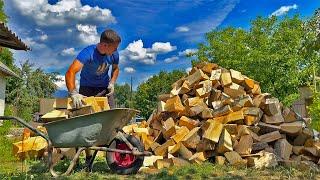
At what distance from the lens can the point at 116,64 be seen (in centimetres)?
605

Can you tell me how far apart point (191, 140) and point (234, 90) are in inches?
52.0

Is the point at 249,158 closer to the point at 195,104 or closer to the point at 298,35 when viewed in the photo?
the point at 195,104

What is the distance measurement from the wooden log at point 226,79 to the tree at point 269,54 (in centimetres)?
1003

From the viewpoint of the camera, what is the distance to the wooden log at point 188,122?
7711mm

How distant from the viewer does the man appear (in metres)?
5.43

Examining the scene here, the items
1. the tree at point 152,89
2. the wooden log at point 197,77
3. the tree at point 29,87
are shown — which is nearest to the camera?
the wooden log at point 197,77

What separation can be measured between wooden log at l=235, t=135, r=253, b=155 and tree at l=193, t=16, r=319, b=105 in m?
11.1

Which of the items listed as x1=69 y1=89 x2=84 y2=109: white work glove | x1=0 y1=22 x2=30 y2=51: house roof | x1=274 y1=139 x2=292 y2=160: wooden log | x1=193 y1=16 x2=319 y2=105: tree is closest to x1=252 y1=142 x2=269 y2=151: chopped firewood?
x1=274 y1=139 x2=292 y2=160: wooden log

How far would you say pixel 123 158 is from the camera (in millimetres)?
5738

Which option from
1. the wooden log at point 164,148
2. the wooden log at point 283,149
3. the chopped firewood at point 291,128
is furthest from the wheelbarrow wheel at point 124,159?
the chopped firewood at point 291,128

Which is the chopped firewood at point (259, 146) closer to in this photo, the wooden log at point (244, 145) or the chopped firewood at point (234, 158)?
the wooden log at point (244, 145)

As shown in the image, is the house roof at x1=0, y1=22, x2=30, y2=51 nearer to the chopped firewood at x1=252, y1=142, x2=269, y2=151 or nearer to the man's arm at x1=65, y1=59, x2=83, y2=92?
the man's arm at x1=65, y1=59, x2=83, y2=92

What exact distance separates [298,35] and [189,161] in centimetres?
1822

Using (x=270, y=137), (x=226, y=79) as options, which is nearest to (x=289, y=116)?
(x=270, y=137)
